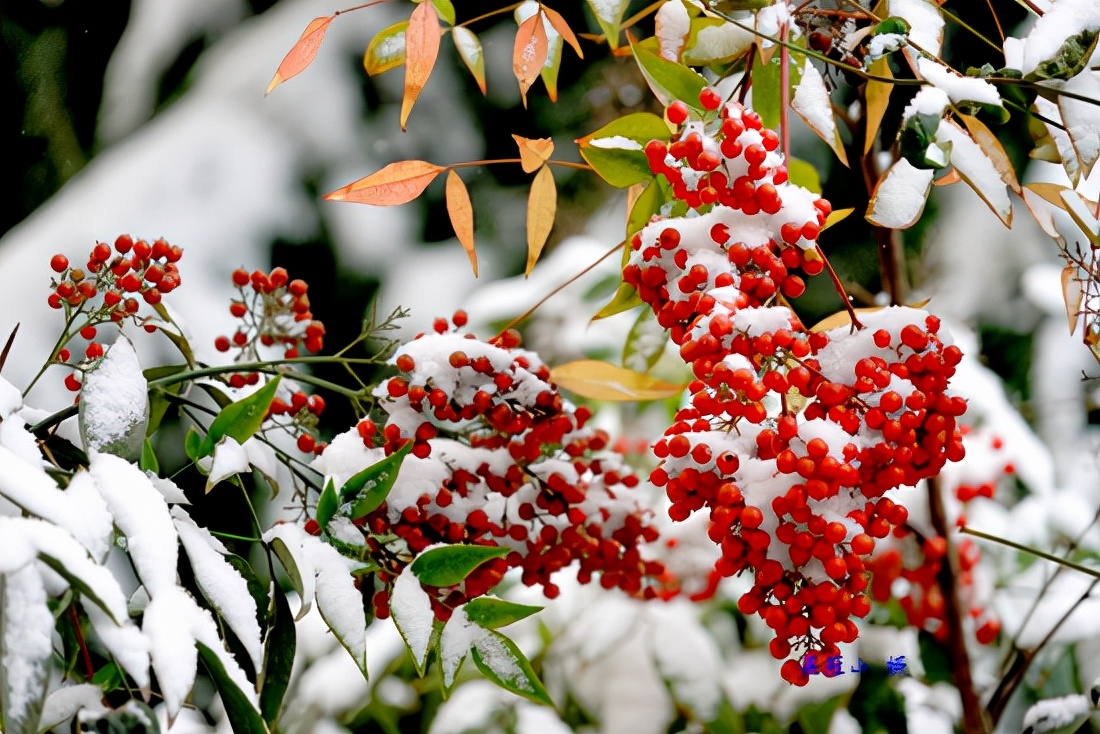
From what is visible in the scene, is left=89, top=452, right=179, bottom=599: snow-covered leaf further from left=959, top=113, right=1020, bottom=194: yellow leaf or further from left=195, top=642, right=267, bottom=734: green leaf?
left=959, top=113, right=1020, bottom=194: yellow leaf

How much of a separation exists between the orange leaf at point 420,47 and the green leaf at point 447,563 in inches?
8.1

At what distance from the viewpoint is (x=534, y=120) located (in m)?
1.12

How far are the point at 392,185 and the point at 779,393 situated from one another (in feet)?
0.75

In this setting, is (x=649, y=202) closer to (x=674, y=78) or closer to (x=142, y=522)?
(x=674, y=78)

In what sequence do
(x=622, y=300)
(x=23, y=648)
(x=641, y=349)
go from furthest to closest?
(x=641, y=349), (x=622, y=300), (x=23, y=648)

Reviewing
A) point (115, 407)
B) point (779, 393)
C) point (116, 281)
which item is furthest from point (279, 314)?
point (779, 393)

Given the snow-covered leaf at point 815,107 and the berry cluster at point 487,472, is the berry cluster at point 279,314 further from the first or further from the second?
the snow-covered leaf at point 815,107

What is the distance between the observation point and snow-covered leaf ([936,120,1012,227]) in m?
0.39

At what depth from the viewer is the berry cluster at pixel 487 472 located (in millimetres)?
476

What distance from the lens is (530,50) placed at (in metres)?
0.48

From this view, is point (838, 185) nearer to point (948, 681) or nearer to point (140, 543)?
point (948, 681)

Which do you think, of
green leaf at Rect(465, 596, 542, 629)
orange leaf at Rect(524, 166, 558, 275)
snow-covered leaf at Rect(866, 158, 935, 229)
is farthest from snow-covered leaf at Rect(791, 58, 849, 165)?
green leaf at Rect(465, 596, 542, 629)

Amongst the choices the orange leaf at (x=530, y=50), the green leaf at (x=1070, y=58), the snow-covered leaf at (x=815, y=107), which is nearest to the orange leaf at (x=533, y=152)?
the orange leaf at (x=530, y=50)

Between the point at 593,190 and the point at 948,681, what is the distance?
656 millimetres
